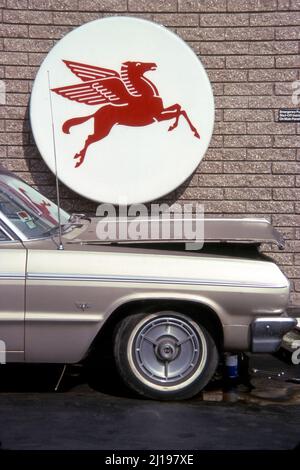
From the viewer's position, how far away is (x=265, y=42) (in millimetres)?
8336

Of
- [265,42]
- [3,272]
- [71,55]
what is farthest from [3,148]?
[3,272]

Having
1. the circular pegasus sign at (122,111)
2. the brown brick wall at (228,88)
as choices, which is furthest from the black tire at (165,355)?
the brown brick wall at (228,88)

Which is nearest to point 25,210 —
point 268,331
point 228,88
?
point 268,331

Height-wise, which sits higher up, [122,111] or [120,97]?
[120,97]

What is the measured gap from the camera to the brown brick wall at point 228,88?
8328mm

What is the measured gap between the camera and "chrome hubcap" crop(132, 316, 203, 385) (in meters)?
5.09

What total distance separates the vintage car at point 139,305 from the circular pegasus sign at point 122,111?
10.2ft

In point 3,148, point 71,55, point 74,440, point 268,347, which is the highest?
point 71,55

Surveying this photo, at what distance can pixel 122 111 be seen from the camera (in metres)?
8.27

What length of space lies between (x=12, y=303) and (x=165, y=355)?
1.11m

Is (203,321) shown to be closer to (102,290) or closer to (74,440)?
(102,290)

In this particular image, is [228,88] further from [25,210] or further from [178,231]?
[25,210]

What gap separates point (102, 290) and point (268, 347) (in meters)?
1.21

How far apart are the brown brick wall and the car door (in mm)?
3585
